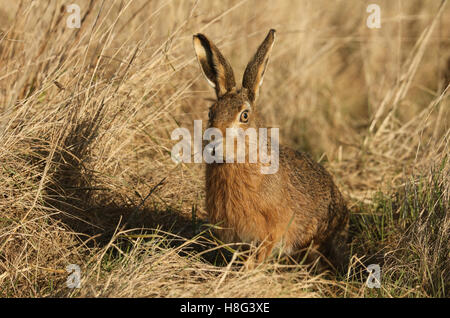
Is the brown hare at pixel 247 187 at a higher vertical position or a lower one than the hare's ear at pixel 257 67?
lower

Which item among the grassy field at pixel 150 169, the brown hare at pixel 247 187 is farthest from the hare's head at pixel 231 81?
the grassy field at pixel 150 169

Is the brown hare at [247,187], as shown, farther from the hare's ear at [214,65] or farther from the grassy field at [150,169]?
the grassy field at [150,169]

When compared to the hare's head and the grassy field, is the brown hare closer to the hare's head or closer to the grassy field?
the hare's head

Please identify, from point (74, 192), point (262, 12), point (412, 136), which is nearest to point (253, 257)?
point (74, 192)

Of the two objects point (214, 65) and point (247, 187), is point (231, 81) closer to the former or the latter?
point (214, 65)

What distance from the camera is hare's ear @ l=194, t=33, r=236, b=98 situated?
4.06 meters

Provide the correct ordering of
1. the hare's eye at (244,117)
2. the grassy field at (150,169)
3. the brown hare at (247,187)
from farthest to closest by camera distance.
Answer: the brown hare at (247,187) < the hare's eye at (244,117) < the grassy field at (150,169)

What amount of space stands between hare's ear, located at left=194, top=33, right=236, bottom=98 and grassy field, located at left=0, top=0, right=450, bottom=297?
616mm

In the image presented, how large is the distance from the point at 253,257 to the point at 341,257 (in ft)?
3.44

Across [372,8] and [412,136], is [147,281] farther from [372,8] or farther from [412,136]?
[372,8]

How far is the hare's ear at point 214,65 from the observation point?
4059mm

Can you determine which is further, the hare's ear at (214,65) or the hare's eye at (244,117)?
the hare's ear at (214,65)

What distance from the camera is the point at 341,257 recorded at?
4723mm

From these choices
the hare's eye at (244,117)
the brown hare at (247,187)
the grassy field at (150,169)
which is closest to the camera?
the grassy field at (150,169)
